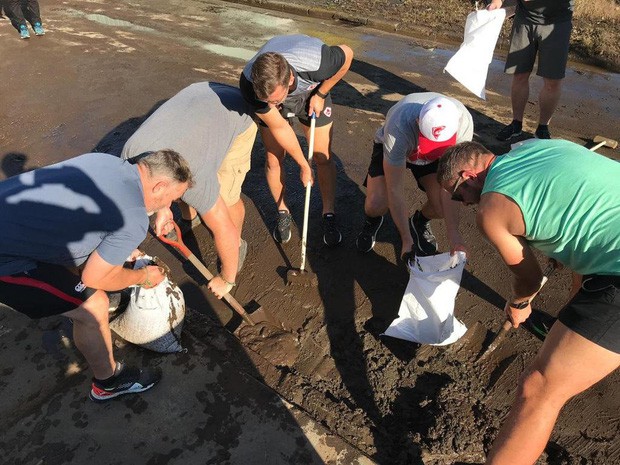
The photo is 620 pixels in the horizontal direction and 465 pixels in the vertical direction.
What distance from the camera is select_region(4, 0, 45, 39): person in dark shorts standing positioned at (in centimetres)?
772

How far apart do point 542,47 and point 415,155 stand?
2.87m

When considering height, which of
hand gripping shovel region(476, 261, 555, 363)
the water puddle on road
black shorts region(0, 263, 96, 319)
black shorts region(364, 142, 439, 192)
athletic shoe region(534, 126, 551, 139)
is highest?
the water puddle on road

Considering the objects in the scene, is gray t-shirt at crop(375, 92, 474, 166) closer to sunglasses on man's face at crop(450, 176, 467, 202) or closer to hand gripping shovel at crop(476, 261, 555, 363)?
sunglasses on man's face at crop(450, 176, 467, 202)

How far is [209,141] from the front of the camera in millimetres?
2744

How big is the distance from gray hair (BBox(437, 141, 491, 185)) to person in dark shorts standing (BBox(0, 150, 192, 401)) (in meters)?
1.26

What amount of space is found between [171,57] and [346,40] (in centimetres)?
298

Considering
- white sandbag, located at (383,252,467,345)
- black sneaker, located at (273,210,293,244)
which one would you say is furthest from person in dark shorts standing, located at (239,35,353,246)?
white sandbag, located at (383,252,467,345)

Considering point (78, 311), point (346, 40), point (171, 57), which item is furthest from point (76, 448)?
point (346, 40)

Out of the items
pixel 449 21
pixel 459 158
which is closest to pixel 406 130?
pixel 459 158

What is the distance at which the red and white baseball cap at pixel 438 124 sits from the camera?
8.32 ft

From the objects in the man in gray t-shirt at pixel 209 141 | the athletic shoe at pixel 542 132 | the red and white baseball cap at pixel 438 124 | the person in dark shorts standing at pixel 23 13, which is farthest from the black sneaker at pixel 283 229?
the person in dark shorts standing at pixel 23 13

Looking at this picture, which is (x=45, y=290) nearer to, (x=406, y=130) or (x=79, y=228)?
(x=79, y=228)

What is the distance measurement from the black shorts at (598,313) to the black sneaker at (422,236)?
170cm

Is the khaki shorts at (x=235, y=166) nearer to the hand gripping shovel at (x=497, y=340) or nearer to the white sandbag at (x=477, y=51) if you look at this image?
the hand gripping shovel at (x=497, y=340)
